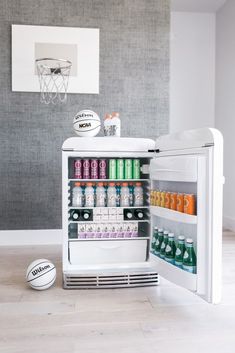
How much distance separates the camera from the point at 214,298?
1.64 meters

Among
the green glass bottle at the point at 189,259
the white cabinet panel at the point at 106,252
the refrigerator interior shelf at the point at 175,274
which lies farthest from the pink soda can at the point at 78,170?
the green glass bottle at the point at 189,259

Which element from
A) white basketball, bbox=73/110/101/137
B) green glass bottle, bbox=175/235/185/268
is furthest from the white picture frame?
green glass bottle, bbox=175/235/185/268

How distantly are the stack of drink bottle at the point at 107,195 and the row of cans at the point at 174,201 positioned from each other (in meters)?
0.17

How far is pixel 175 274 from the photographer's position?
186 centimetres

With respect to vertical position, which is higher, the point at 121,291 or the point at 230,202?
the point at 230,202

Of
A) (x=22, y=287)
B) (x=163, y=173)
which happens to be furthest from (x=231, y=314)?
(x=22, y=287)

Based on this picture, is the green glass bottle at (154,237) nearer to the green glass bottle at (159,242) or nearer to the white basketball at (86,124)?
the green glass bottle at (159,242)

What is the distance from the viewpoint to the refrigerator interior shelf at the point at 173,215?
174 cm

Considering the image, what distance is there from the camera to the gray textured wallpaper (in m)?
3.34

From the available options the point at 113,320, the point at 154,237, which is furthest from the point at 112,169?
the point at 113,320

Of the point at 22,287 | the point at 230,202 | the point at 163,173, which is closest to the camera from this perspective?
the point at 163,173

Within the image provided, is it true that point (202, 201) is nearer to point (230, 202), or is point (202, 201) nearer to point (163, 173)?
point (163, 173)

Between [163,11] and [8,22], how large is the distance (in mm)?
1571

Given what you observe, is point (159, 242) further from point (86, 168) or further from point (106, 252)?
point (86, 168)
